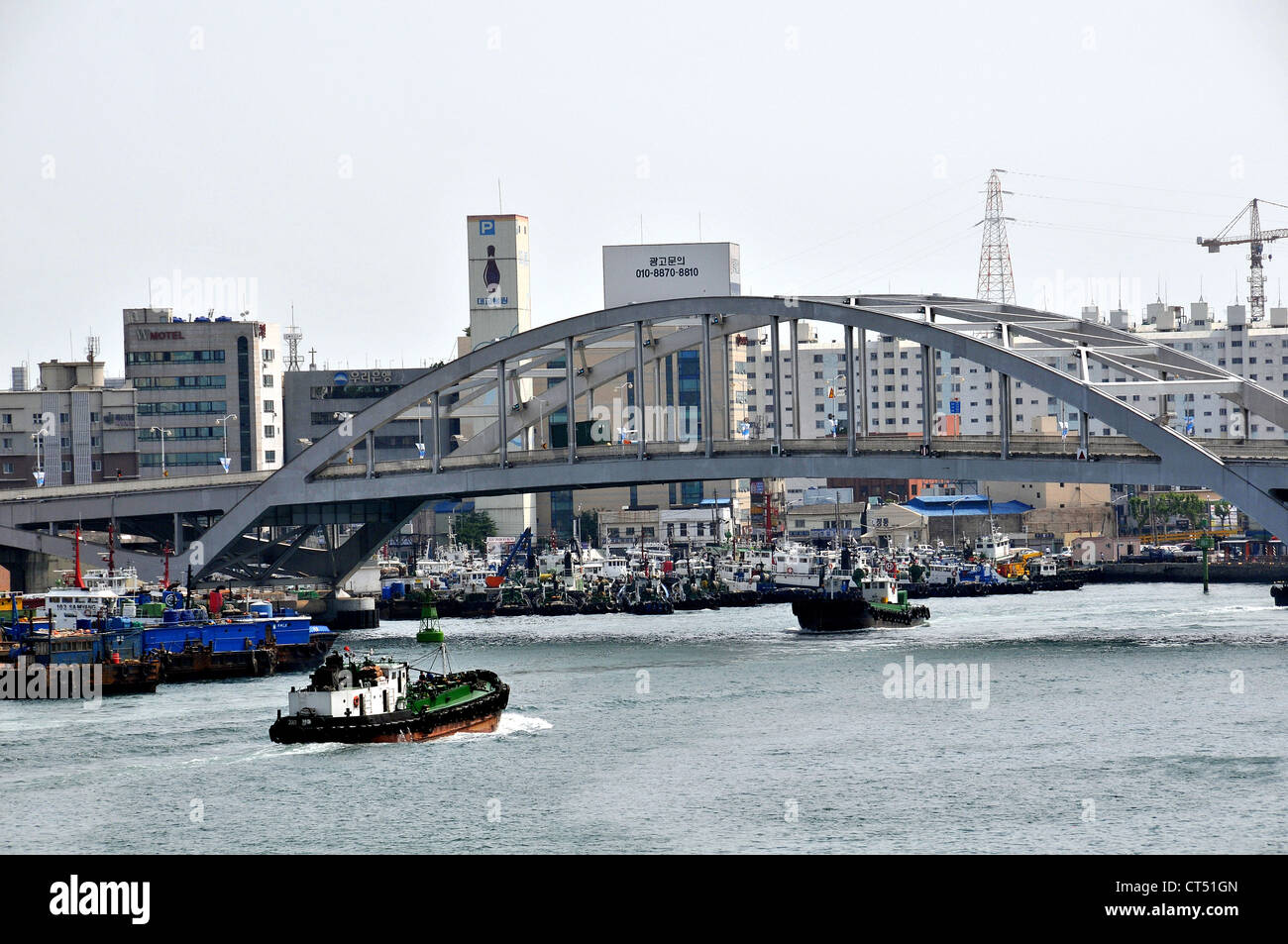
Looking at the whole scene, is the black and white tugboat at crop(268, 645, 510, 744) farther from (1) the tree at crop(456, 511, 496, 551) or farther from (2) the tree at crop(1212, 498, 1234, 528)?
(2) the tree at crop(1212, 498, 1234, 528)

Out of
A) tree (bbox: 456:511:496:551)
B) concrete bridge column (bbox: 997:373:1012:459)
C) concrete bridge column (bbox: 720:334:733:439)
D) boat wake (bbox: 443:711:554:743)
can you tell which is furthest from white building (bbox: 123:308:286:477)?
boat wake (bbox: 443:711:554:743)

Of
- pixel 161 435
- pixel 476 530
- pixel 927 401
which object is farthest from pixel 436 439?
pixel 476 530

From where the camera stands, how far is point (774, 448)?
8594 cm

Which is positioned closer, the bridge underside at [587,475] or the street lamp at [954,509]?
the bridge underside at [587,475]

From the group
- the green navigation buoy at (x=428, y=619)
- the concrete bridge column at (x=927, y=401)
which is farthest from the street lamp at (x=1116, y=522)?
the concrete bridge column at (x=927, y=401)

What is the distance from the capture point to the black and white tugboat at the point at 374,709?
51.7 meters

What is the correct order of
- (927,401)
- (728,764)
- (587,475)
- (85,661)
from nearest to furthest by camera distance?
(728,764) → (85,661) → (927,401) → (587,475)

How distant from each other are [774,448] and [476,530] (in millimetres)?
87965

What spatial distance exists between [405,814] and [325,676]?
12520 millimetres

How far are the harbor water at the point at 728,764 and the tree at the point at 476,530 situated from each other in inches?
3684

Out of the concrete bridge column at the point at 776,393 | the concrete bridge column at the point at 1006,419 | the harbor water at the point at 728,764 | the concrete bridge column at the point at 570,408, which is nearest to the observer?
the harbor water at the point at 728,764

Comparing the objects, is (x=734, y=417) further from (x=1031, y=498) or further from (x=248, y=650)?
(x=248, y=650)

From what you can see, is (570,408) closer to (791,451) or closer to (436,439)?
(436,439)

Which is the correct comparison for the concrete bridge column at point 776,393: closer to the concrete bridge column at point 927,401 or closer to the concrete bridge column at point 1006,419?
Result: the concrete bridge column at point 927,401
